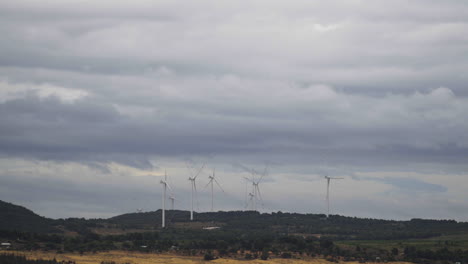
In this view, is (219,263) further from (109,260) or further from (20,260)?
(20,260)

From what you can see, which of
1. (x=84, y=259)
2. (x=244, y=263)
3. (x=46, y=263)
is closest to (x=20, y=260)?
(x=46, y=263)

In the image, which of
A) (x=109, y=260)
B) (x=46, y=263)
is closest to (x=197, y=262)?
(x=109, y=260)

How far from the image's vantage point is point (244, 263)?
7835 inches

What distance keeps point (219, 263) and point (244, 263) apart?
6.98 metres

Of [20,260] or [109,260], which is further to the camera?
[109,260]

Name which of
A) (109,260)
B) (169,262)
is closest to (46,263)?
(109,260)

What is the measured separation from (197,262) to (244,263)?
12018 millimetres

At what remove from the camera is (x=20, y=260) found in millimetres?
170500

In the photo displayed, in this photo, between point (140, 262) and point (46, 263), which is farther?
point (140, 262)

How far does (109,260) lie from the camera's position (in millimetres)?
190125

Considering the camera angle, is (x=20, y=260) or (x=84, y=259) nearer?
(x=20, y=260)

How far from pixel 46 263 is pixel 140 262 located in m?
25.9

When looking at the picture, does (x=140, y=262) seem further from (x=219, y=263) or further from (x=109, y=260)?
(x=219, y=263)

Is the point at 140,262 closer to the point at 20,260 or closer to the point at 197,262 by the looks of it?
the point at 197,262
